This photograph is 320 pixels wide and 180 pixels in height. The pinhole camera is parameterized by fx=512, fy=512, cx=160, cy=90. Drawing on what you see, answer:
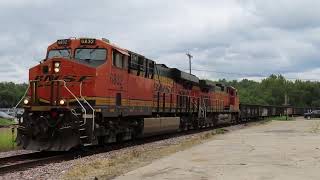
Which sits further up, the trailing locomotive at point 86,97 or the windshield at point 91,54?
the windshield at point 91,54

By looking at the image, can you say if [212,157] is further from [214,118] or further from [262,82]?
[262,82]

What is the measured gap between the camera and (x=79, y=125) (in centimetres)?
1736

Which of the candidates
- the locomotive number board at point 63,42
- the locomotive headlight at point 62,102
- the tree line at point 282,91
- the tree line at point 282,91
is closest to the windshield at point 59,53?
the locomotive number board at point 63,42

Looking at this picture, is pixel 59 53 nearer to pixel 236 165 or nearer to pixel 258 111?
pixel 236 165

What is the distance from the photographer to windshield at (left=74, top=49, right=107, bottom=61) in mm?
19481

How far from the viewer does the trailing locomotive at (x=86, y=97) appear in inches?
693

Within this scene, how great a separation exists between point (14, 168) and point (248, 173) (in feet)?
21.8

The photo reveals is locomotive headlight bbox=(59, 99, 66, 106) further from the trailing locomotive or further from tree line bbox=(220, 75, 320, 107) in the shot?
tree line bbox=(220, 75, 320, 107)

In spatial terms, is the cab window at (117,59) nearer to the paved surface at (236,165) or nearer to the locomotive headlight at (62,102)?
the locomotive headlight at (62,102)

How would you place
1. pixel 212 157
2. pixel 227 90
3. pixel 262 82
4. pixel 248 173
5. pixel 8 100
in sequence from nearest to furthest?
pixel 248 173 → pixel 212 157 → pixel 227 90 → pixel 8 100 → pixel 262 82

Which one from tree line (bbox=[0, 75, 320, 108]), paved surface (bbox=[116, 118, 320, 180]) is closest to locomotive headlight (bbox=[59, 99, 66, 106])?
paved surface (bbox=[116, 118, 320, 180])

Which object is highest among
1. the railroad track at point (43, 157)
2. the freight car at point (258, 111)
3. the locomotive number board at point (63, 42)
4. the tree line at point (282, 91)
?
the tree line at point (282, 91)

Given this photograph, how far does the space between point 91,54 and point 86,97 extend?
215 cm

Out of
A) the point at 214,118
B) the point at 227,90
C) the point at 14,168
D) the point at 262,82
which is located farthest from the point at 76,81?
the point at 262,82
